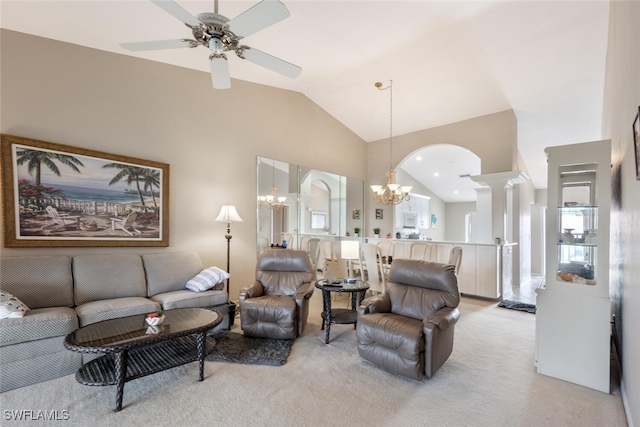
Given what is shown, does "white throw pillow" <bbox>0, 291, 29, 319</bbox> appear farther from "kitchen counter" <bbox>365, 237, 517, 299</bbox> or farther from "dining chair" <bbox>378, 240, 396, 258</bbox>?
"kitchen counter" <bbox>365, 237, 517, 299</bbox>

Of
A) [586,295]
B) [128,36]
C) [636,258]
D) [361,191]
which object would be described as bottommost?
[586,295]

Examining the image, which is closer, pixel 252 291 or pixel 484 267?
pixel 252 291

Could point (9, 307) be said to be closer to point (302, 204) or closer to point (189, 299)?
point (189, 299)

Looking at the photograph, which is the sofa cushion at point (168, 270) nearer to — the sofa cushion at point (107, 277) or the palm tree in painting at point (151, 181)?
the sofa cushion at point (107, 277)

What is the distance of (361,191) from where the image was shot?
282 inches

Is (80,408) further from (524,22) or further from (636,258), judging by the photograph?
(524,22)

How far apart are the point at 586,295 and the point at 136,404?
12.4 ft

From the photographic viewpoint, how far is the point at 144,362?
Result: 8.14 ft

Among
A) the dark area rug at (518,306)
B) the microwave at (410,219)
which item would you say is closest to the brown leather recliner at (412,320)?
the dark area rug at (518,306)

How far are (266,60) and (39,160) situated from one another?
2643mm

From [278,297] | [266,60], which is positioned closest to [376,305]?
[278,297]

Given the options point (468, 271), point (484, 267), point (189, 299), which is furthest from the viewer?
point (468, 271)

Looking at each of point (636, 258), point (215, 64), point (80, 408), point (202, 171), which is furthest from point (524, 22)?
point (80, 408)

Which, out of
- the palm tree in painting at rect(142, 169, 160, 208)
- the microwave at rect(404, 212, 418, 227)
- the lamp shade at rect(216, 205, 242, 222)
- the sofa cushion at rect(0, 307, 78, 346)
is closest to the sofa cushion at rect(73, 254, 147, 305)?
the sofa cushion at rect(0, 307, 78, 346)
